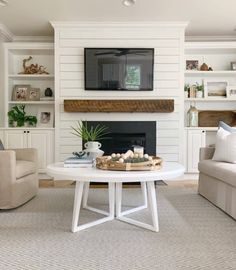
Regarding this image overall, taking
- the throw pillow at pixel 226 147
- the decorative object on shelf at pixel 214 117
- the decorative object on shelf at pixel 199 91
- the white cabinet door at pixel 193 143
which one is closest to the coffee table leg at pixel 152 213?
the throw pillow at pixel 226 147

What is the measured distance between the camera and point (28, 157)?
12.2 feet

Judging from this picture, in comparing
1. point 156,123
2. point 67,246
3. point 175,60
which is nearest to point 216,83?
point 175,60

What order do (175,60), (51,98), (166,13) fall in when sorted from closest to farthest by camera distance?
1. (166,13)
2. (175,60)
3. (51,98)

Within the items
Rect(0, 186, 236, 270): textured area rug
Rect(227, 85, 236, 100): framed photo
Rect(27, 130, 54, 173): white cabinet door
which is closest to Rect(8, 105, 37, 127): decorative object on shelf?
Rect(27, 130, 54, 173): white cabinet door

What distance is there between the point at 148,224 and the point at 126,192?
1425 millimetres

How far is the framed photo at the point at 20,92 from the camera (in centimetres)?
526

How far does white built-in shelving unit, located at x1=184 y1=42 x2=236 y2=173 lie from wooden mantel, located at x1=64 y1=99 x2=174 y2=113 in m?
0.56

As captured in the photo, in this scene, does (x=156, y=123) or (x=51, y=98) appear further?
(x=51, y=98)

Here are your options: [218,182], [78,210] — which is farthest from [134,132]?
[78,210]

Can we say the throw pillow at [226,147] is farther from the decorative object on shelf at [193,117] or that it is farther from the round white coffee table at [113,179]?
the decorative object on shelf at [193,117]

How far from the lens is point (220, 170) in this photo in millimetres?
3078

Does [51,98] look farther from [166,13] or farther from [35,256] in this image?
[35,256]

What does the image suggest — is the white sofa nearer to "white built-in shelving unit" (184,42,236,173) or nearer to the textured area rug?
the textured area rug

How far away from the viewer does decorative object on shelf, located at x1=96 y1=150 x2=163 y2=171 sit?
2.44 meters
